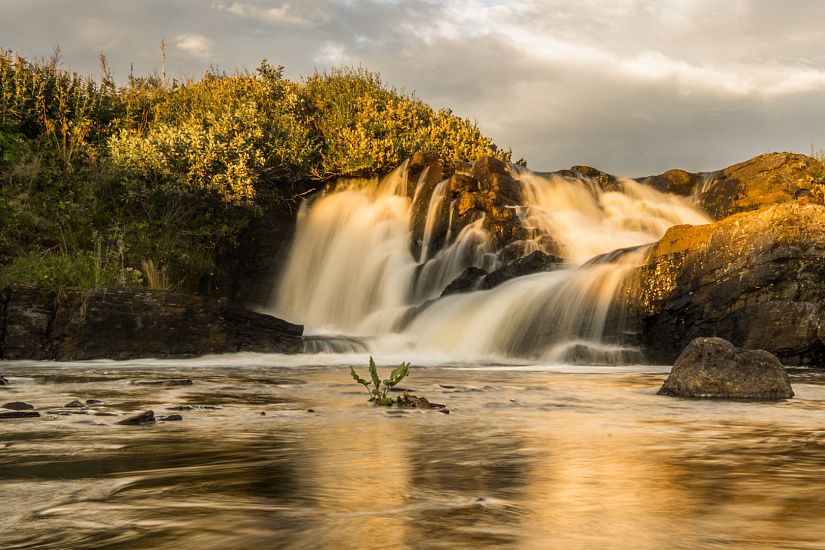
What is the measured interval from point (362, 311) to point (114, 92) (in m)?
11.7

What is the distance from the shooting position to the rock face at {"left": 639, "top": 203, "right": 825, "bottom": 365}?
44.6 feet

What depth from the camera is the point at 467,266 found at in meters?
19.6

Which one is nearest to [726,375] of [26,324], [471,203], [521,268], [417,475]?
[417,475]

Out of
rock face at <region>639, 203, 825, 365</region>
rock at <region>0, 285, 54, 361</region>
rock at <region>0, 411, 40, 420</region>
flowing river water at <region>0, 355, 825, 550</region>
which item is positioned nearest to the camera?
flowing river water at <region>0, 355, 825, 550</region>

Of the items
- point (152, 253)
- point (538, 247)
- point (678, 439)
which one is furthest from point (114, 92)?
point (678, 439)

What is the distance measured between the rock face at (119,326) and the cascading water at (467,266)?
1891mm

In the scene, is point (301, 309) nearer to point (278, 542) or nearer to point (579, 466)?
point (579, 466)

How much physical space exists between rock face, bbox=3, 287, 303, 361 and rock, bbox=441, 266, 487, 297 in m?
4.43

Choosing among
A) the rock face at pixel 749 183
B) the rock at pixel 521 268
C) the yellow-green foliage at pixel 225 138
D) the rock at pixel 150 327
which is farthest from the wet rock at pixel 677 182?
the rock at pixel 150 327

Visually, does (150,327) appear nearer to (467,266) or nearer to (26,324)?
(26,324)

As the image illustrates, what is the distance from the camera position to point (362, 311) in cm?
1977

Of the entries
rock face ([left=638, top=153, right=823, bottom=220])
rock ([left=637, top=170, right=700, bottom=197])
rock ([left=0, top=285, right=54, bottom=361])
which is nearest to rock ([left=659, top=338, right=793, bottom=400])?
rock ([left=0, top=285, right=54, bottom=361])

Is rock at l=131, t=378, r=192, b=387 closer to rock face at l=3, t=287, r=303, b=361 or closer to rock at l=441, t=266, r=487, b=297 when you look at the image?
rock face at l=3, t=287, r=303, b=361

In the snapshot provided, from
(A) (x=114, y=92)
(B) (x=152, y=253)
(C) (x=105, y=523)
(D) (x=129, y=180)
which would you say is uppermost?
(A) (x=114, y=92)
